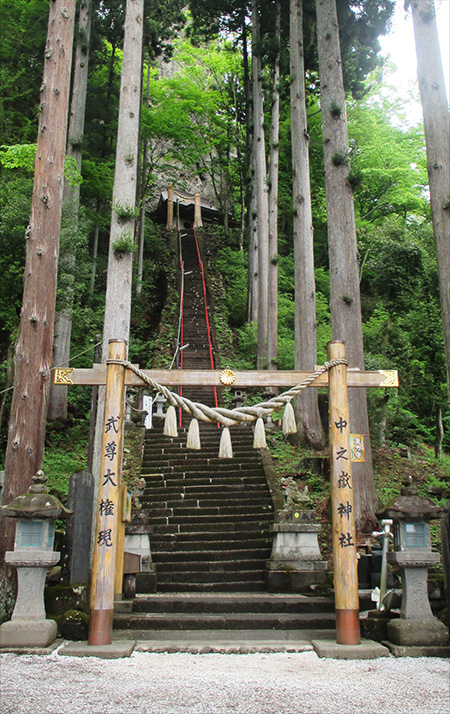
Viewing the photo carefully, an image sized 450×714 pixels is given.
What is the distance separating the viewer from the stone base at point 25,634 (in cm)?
466

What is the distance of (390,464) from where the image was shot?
11688 millimetres

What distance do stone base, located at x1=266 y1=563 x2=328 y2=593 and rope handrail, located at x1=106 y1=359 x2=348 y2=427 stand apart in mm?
3395

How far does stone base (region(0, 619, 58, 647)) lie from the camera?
183 inches

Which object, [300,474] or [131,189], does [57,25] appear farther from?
[300,474]

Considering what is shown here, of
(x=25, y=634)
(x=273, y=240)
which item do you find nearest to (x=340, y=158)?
(x=273, y=240)

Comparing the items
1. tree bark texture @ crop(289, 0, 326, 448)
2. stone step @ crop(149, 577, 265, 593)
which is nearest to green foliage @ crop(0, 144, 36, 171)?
tree bark texture @ crop(289, 0, 326, 448)

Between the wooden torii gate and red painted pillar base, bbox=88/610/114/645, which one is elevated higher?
the wooden torii gate

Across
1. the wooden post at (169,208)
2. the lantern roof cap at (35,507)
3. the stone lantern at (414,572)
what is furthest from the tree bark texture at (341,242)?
the wooden post at (169,208)

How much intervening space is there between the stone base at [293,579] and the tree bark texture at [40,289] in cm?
361

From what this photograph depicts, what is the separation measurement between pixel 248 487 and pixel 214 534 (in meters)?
1.66

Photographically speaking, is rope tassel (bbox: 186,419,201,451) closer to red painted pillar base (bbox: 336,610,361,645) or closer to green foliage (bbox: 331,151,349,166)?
red painted pillar base (bbox: 336,610,361,645)

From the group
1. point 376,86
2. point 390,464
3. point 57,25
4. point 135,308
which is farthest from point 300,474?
point 376,86

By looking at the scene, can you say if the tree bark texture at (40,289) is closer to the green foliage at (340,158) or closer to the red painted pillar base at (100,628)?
the red painted pillar base at (100,628)

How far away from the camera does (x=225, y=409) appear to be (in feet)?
17.4
